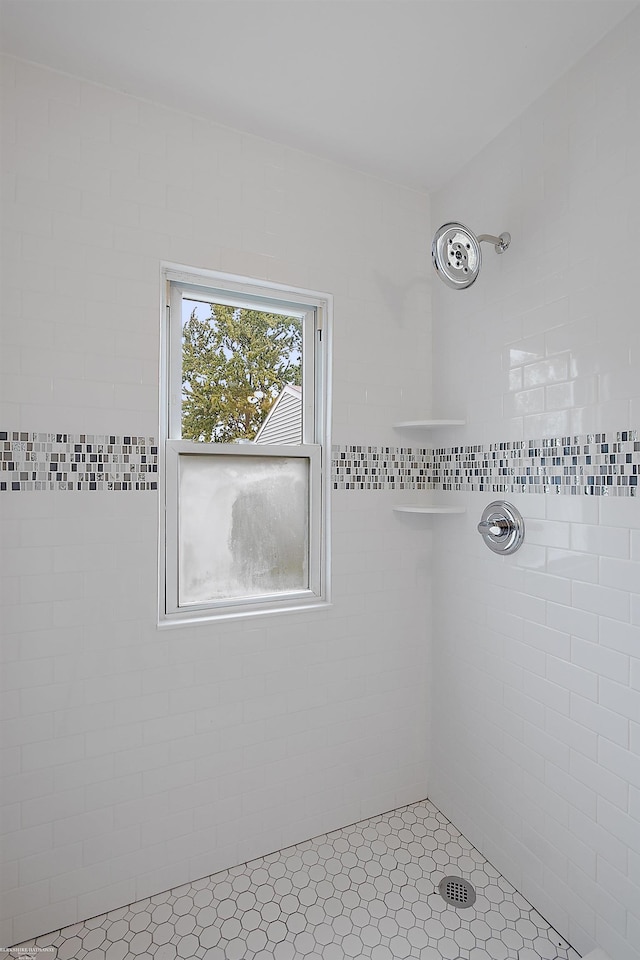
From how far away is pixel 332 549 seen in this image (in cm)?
201

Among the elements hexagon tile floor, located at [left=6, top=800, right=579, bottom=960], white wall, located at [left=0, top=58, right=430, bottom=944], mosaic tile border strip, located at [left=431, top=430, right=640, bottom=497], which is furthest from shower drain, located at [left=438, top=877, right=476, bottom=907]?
mosaic tile border strip, located at [left=431, top=430, right=640, bottom=497]

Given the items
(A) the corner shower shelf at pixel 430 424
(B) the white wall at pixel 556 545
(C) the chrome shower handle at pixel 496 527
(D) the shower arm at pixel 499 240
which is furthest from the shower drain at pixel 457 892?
(D) the shower arm at pixel 499 240

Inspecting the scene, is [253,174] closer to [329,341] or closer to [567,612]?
[329,341]

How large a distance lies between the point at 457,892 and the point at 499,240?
7.50 feet

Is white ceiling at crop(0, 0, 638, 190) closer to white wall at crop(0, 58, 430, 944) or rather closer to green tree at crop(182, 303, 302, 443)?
white wall at crop(0, 58, 430, 944)

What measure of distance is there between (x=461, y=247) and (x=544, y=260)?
277mm

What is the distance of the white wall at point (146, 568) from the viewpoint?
1.54 m

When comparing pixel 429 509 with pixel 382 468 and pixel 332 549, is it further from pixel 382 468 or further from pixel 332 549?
pixel 332 549

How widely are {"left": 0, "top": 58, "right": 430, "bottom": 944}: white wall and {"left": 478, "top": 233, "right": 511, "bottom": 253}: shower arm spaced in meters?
0.47

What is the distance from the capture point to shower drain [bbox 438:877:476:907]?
167 centimetres

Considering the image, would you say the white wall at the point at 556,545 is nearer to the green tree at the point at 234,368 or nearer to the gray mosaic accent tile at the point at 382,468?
the gray mosaic accent tile at the point at 382,468

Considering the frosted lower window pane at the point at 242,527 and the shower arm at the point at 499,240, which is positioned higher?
the shower arm at the point at 499,240

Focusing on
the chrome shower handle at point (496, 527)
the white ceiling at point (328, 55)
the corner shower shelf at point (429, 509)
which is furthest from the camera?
the corner shower shelf at point (429, 509)

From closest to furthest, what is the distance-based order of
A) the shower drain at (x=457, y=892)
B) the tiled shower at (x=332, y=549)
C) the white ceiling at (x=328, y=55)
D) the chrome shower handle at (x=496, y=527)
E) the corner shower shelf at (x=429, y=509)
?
the white ceiling at (x=328, y=55) → the tiled shower at (x=332, y=549) → the shower drain at (x=457, y=892) → the chrome shower handle at (x=496, y=527) → the corner shower shelf at (x=429, y=509)
